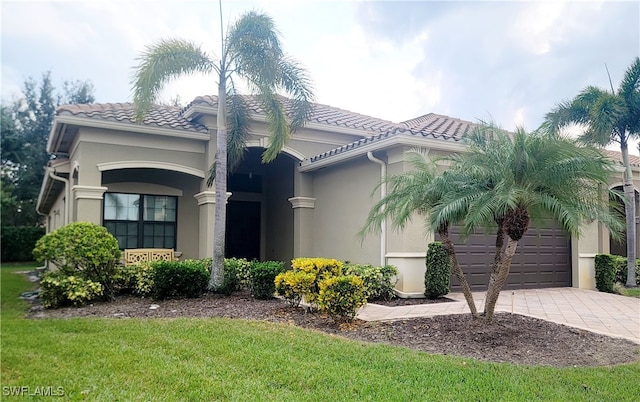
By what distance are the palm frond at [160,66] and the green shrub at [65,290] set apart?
139 inches

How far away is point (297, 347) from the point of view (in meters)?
5.55

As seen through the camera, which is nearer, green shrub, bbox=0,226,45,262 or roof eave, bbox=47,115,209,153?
green shrub, bbox=0,226,45,262

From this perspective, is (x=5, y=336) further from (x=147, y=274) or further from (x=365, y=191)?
(x=365, y=191)

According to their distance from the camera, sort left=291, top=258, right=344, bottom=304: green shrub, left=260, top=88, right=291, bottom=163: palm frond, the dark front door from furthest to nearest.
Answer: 1. the dark front door
2. left=260, top=88, right=291, bottom=163: palm frond
3. left=291, top=258, right=344, bottom=304: green shrub

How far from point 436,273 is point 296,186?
5121 millimetres

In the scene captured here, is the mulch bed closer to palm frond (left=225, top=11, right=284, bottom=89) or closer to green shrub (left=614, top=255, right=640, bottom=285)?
palm frond (left=225, top=11, right=284, bottom=89)

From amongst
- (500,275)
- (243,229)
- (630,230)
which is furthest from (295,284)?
(630,230)

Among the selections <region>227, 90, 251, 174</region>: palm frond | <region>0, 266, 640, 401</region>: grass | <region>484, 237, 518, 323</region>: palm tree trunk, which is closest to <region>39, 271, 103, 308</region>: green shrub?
<region>0, 266, 640, 401</region>: grass

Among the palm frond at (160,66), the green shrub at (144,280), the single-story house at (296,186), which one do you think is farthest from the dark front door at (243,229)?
the palm frond at (160,66)

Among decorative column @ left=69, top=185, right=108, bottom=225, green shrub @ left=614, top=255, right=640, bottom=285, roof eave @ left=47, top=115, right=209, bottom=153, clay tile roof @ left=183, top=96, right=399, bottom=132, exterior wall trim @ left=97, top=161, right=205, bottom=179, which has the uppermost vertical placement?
clay tile roof @ left=183, top=96, right=399, bottom=132

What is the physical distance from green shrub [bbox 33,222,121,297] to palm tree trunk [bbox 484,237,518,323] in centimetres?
697

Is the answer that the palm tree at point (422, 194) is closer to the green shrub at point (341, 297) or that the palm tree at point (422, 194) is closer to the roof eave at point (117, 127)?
the green shrub at point (341, 297)

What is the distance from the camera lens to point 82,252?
28.5 ft

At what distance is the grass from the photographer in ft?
13.4
